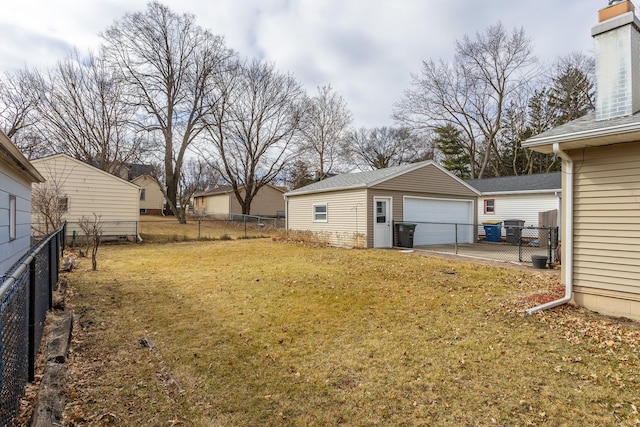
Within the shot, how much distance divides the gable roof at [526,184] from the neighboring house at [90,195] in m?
19.8

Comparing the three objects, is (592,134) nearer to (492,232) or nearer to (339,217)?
(339,217)

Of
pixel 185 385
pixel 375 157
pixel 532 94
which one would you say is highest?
pixel 532 94

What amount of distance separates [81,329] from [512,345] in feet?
18.4

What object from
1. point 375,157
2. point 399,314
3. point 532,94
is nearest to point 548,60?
point 532,94

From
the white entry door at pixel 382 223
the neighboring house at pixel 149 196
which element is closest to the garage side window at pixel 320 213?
the white entry door at pixel 382 223

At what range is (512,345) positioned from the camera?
13.4ft

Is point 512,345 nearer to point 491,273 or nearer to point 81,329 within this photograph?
point 491,273

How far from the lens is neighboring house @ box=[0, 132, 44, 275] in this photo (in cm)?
525

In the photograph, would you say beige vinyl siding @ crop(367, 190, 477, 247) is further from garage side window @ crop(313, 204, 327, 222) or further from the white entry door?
garage side window @ crop(313, 204, 327, 222)

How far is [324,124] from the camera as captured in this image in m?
31.4

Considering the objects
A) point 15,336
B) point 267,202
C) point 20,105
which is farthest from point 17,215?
point 267,202

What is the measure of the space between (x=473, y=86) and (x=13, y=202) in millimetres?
29249

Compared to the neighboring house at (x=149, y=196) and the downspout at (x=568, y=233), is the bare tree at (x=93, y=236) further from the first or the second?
the neighboring house at (x=149, y=196)

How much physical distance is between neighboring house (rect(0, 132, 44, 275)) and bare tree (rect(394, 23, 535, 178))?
2671cm
